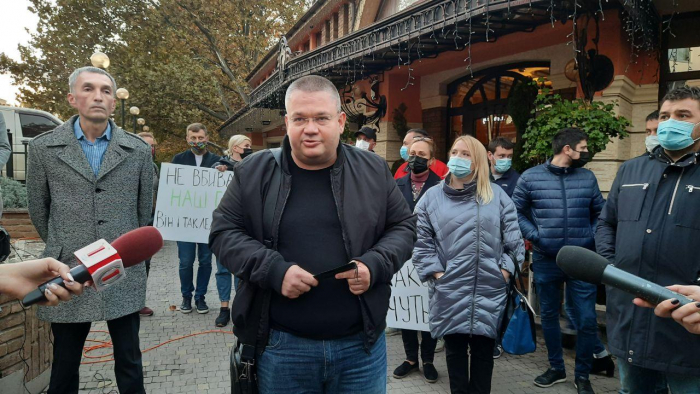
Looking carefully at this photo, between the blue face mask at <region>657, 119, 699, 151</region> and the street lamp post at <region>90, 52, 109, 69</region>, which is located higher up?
the street lamp post at <region>90, 52, 109, 69</region>

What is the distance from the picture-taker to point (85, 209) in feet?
8.39

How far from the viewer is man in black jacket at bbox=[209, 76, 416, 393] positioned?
1828mm

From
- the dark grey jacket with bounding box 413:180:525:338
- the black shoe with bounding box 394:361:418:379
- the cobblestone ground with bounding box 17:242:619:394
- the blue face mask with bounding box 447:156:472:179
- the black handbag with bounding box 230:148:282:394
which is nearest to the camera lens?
the black handbag with bounding box 230:148:282:394

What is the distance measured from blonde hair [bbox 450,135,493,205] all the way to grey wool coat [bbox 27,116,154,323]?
2.43 m

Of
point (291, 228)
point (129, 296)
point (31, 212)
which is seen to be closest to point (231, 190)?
point (291, 228)

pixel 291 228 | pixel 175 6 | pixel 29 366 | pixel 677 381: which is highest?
pixel 175 6

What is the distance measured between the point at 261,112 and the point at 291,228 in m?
14.3

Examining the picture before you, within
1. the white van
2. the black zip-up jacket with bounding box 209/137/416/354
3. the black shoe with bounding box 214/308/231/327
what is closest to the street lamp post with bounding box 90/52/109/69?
the white van

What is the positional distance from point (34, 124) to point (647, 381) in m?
13.6

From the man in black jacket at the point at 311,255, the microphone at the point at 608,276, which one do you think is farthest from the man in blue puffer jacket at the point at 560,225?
the man in black jacket at the point at 311,255

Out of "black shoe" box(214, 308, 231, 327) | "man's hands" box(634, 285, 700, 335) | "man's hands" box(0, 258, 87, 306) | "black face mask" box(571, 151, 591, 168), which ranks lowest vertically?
"black shoe" box(214, 308, 231, 327)

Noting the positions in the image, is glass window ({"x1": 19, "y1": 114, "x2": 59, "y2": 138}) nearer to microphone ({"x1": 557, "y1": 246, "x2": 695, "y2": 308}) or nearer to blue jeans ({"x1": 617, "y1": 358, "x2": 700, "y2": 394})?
microphone ({"x1": 557, "y1": 246, "x2": 695, "y2": 308})

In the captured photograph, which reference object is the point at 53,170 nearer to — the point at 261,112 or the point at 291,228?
the point at 291,228

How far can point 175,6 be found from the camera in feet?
70.0
